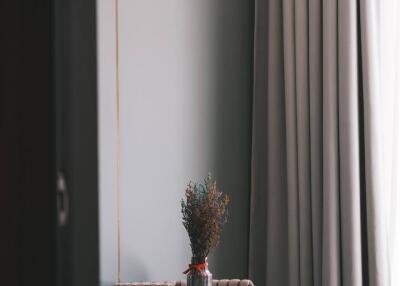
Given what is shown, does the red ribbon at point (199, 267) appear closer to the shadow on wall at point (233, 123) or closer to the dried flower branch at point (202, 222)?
the dried flower branch at point (202, 222)

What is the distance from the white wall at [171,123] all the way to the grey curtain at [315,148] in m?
0.07

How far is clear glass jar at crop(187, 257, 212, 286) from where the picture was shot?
4.91 feet

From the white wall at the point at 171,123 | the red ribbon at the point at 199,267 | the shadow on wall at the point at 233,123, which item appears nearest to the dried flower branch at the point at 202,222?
the red ribbon at the point at 199,267

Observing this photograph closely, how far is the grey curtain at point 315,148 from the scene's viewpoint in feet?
6.28

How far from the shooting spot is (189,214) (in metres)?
1.54

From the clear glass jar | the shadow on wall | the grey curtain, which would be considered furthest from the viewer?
the shadow on wall

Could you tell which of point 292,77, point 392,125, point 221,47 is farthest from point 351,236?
point 221,47

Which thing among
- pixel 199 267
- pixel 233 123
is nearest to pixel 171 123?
pixel 233 123

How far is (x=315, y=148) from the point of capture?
2025 millimetres

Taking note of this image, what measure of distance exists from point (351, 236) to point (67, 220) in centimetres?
173

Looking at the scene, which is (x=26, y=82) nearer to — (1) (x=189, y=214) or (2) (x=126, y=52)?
(1) (x=189, y=214)

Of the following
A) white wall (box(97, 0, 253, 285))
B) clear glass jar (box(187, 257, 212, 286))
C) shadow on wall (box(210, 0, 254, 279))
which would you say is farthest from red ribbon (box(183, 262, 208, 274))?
shadow on wall (box(210, 0, 254, 279))

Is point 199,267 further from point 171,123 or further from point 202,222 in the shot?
point 171,123

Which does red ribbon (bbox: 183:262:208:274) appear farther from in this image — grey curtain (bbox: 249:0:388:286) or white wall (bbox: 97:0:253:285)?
grey curtain (bbox: 249:0:388:286)
